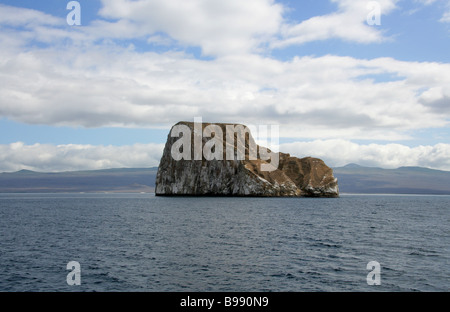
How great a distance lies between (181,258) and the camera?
123ft

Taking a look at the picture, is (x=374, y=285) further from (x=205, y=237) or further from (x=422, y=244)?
(x=205, y=237)

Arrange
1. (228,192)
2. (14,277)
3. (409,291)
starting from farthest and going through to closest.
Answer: (228,192), (14,277), (409,291)
